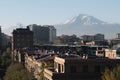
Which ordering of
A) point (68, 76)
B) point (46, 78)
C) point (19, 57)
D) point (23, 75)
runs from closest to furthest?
1. point (68, 76)
2. point (46, 78)
3. point (23, 75)
4. point (19, 57)

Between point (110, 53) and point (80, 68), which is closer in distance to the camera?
point (80, 68)

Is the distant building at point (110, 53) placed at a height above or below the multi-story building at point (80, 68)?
above

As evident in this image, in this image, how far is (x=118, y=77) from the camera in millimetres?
63094

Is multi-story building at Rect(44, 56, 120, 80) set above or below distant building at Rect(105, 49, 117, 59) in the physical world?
below

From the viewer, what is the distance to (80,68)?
7262 cm

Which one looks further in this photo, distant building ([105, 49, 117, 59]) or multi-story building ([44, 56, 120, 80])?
distant building ([105, 49, 117, 59])

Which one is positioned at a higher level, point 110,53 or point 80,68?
point 110,53

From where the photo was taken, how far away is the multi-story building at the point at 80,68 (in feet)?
236

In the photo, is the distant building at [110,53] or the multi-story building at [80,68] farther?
the distant building at [110,53]

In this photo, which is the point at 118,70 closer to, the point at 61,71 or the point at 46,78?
the point at 61,71

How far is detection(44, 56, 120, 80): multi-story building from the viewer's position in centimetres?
7193

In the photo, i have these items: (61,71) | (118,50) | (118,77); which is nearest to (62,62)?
(61,71)

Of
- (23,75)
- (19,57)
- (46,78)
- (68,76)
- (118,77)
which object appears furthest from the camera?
(19,57)

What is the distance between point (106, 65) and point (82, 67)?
411 centimetres
